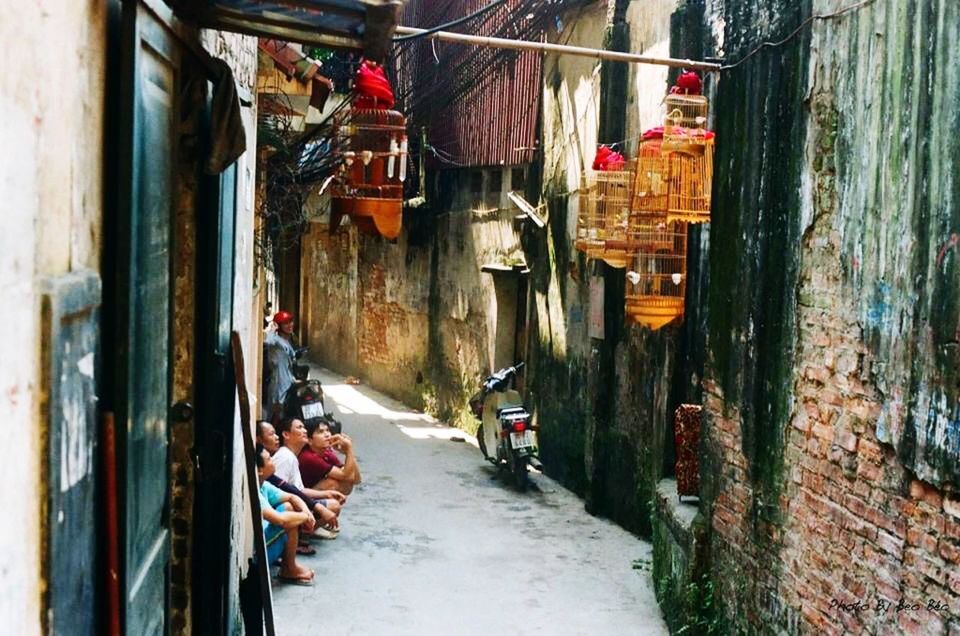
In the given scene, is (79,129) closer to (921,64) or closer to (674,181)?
(921,64)

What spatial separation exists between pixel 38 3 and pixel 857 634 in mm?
4169

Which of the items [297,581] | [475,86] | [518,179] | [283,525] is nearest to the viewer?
[283,525]

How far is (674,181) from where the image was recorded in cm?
803

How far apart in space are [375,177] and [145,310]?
19.1 ft

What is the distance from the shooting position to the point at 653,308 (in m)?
9.04

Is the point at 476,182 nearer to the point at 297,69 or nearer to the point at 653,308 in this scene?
the point at 297,69

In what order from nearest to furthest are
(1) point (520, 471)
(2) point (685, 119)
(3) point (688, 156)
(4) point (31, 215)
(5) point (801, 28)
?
1. (4) point (31, 215)
2. (5) point (801, 28)
3. (2) point (685, 119)
4. (3) point (688, 156)
5. (1) point (520, 471)

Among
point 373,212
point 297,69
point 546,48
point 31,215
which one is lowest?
point 31,215

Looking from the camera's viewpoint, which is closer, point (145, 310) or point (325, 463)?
point (145, 310)

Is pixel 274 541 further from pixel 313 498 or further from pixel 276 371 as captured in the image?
pixel 276 371

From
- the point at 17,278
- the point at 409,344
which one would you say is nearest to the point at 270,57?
the point at 17,278

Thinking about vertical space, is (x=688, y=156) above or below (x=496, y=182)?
below

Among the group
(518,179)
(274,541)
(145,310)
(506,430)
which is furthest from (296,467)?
(518,179)

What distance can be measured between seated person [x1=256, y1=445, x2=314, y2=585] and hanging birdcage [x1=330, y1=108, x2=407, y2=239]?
1.88m
